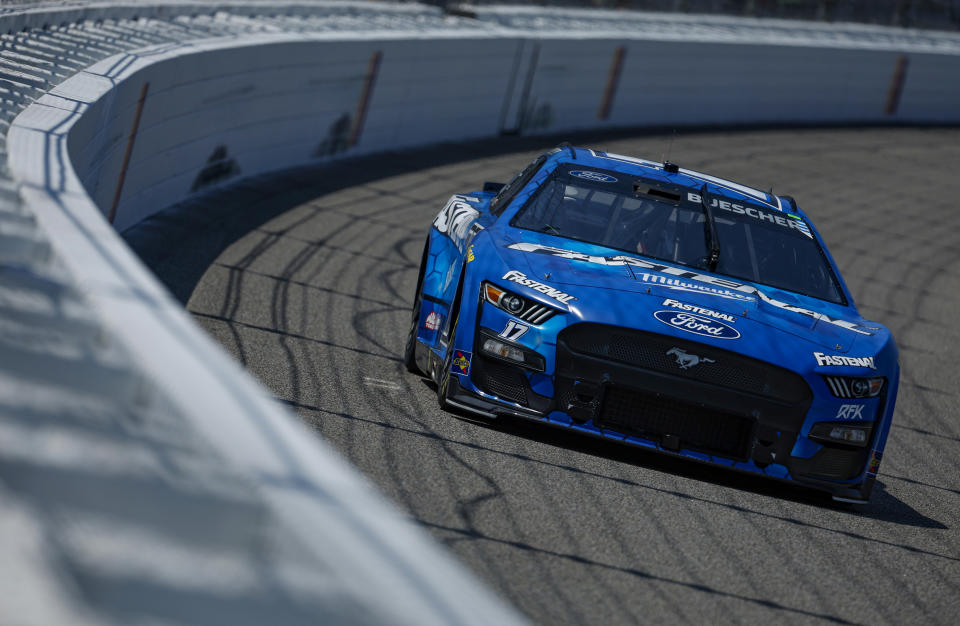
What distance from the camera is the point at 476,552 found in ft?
14.2

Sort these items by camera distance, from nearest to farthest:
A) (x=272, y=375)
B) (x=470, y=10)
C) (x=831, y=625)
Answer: (x=831, y=625)
(x=272, y=375)
(x=470, y=10)

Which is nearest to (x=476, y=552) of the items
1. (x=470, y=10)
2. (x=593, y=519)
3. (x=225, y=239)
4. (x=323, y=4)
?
(x=593, y=519)

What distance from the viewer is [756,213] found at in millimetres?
7008

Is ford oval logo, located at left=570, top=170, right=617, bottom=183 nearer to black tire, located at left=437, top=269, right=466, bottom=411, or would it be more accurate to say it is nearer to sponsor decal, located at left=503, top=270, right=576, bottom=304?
black tire, located at left=437, top=269, right=466, bottom=411

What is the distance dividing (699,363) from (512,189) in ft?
6.61

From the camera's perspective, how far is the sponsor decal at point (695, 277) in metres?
6.01

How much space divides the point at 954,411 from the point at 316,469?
6928mm

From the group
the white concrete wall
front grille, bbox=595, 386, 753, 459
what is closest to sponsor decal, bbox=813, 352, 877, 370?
front grille, bbox=595, 386, 753, 459

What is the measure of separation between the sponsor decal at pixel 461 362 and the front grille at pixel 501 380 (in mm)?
36

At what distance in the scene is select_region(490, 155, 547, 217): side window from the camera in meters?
6.93

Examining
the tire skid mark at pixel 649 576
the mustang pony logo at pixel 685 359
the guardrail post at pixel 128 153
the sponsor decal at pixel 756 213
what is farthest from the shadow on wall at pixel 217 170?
the tire skid mark at pixel 649 576

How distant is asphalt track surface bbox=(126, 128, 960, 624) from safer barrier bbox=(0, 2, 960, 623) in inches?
38.8

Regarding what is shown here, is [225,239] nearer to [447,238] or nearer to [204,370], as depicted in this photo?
[447,238]

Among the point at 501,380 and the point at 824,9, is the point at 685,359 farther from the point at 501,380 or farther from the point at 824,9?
the point at 824,9
